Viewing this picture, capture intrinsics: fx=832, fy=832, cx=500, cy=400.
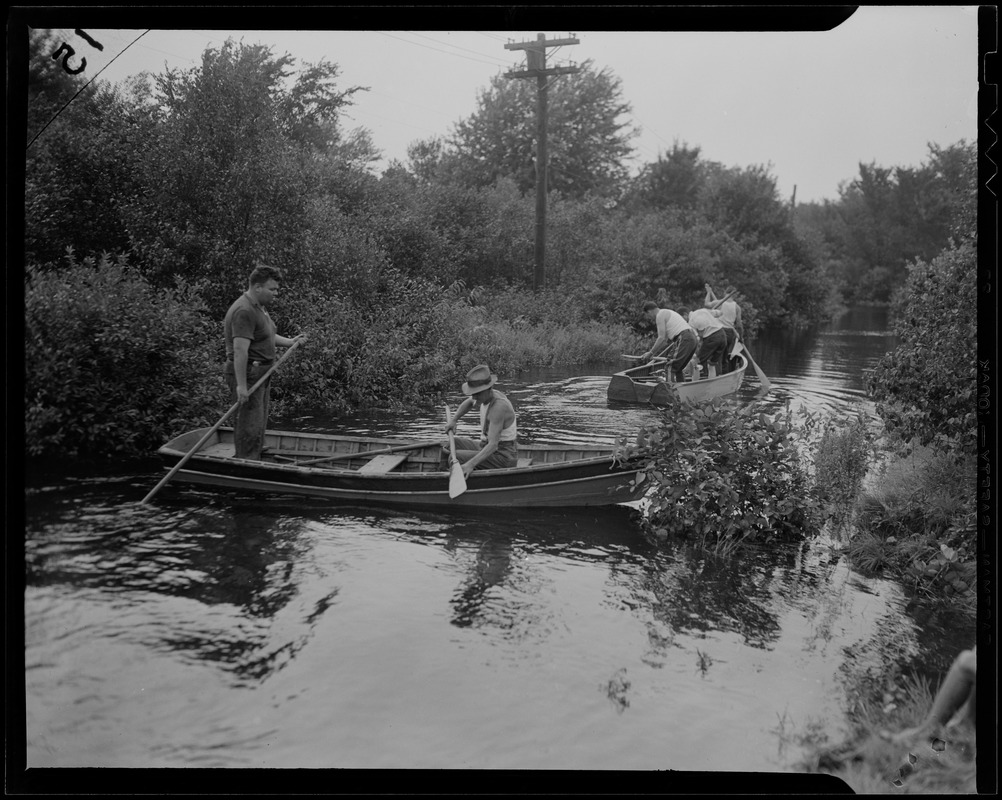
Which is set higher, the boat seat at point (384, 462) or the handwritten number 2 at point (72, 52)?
the handwritten number 2 at point (72, 52)

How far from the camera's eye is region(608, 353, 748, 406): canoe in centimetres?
1239

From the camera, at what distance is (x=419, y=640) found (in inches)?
201

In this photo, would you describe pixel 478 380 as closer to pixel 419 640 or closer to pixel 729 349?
pixel 419 640

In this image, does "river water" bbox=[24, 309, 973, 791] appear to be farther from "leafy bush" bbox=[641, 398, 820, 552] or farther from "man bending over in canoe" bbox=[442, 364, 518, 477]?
"man bending over in canoe" bbox=[442, 364, 518, 477]

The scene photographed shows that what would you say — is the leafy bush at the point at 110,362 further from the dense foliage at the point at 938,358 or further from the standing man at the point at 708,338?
the standing man at the point at 708,338

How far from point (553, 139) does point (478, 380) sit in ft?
52.8

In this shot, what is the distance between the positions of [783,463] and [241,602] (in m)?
4.60

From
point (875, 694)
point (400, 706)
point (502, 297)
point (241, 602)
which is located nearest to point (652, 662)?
point (875, 694)

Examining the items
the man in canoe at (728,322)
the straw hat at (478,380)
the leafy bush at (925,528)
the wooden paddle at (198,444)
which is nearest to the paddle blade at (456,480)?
the straw hat at (478,380)

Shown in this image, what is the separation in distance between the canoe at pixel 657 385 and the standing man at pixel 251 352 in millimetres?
5917

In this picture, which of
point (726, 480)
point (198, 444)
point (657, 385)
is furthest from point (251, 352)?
point (657, 385)

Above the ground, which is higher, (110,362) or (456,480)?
(110,362)

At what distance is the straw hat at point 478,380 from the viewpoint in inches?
285

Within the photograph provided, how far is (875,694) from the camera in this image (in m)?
4.62
